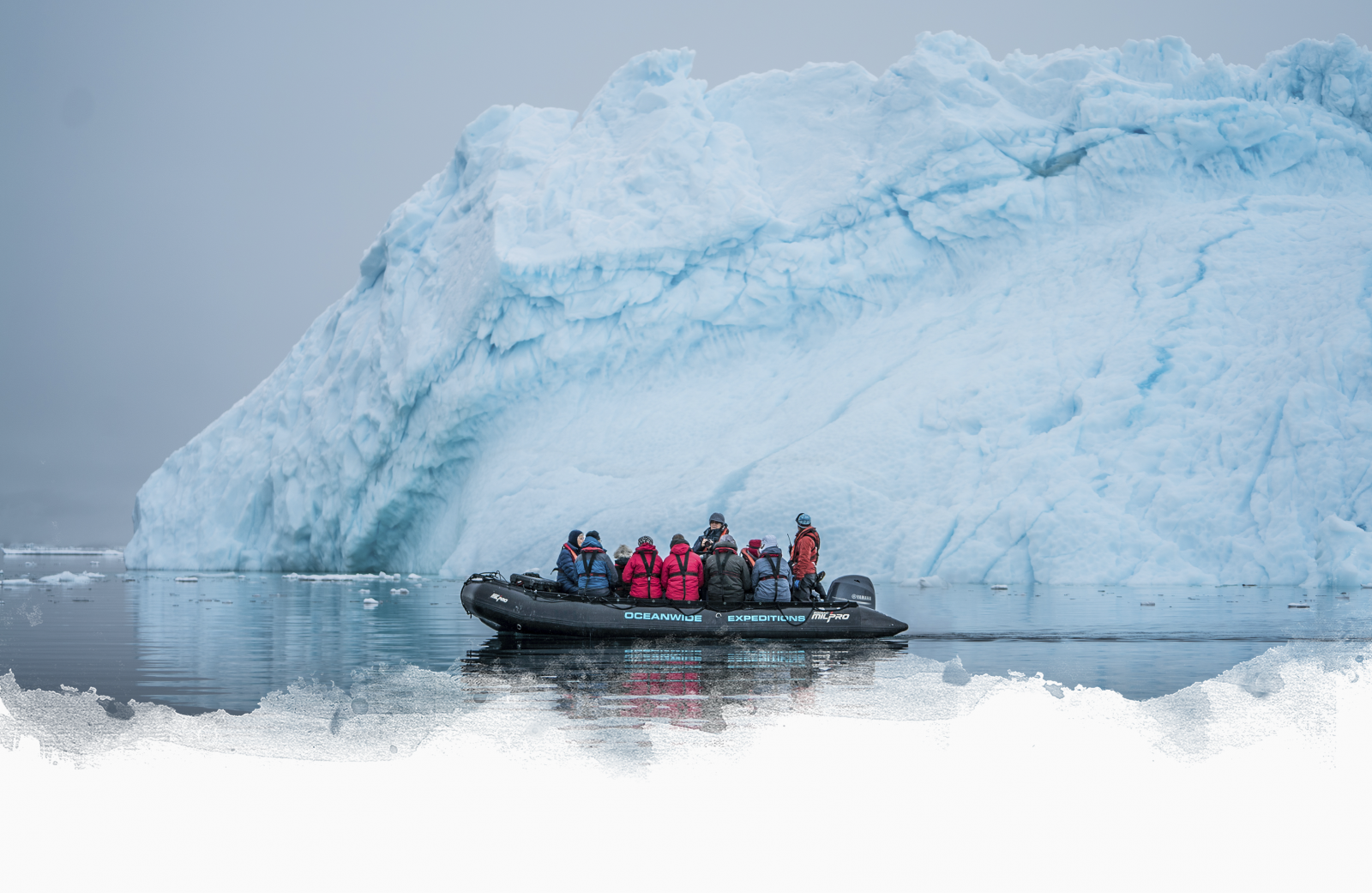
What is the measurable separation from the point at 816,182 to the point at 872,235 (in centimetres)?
190

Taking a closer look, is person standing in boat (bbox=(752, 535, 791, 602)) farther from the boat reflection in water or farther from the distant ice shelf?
the distant ice shelf

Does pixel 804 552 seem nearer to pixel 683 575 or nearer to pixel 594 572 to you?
pixel 683 575

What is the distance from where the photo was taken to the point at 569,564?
10969mm

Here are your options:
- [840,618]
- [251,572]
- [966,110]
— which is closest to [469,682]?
[840,618]

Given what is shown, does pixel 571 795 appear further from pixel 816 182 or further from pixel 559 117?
pixel 559 117

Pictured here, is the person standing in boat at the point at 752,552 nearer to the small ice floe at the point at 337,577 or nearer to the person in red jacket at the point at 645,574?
the person in red jacket at the point at 645,574

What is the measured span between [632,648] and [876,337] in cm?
1506

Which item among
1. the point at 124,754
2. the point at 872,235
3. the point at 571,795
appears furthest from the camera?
the point at 872,235

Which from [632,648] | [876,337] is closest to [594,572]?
[632,648]

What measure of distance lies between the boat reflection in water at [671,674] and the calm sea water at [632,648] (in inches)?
1.1

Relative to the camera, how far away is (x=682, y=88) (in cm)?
2581

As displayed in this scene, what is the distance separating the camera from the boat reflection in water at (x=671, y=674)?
632 centimetres

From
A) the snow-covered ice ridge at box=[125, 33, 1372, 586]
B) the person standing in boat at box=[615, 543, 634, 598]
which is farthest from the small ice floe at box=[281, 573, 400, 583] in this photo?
the person standing in boat at box=[615, 543, 634, 598]

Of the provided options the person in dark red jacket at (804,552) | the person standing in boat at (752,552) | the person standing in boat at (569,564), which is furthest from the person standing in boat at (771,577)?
the person standing in boat at (569,564)
